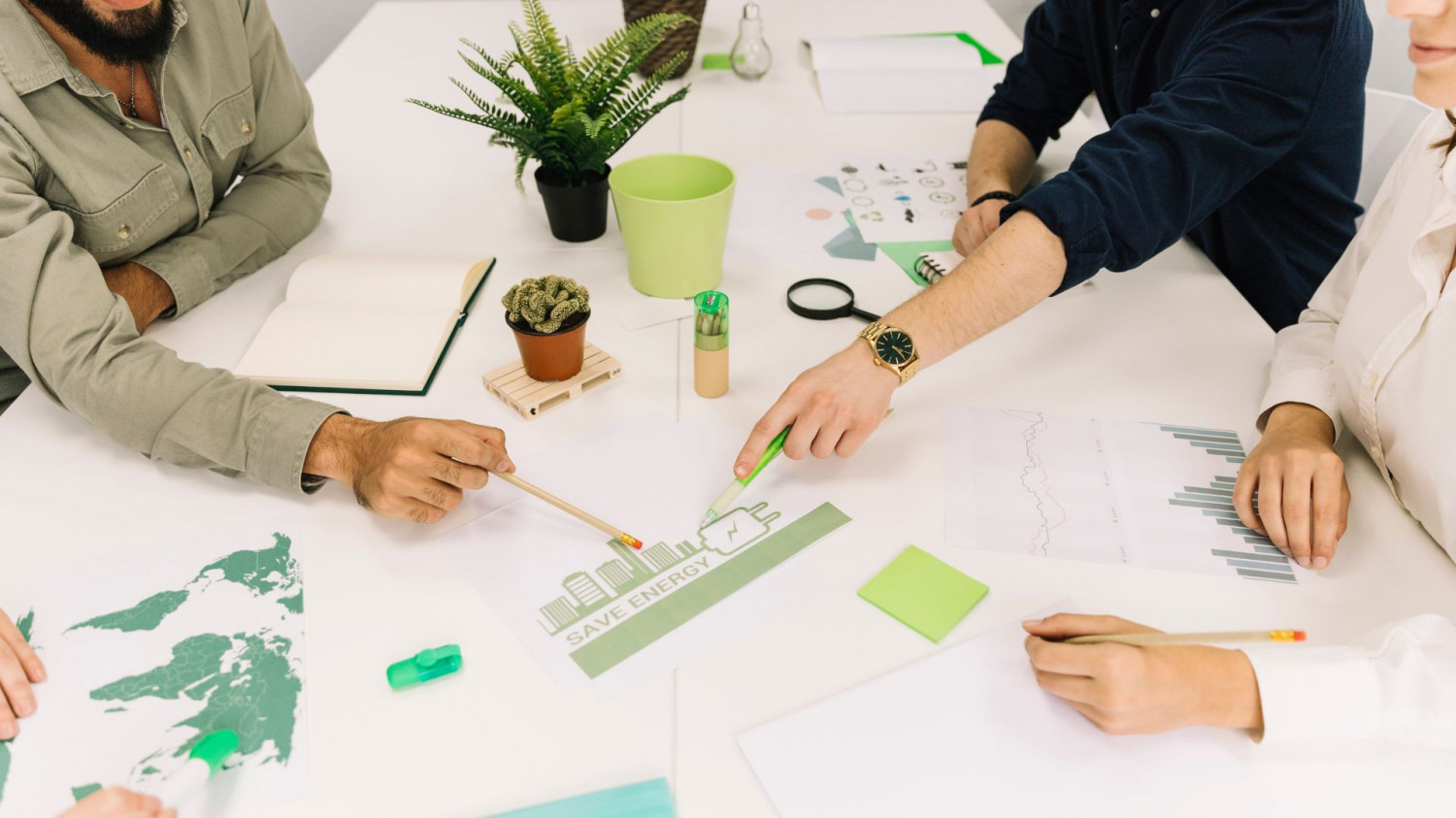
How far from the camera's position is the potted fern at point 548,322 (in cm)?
107

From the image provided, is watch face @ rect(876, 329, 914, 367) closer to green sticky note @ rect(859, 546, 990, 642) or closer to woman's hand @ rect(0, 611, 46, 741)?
green sticky note @ rect(859, 546, 990, 642)

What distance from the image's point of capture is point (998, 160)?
1.58 meters

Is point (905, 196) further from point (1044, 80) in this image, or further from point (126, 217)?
point (126, 217)

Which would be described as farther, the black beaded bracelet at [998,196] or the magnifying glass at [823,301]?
the black beaded bracelet at [998,196]

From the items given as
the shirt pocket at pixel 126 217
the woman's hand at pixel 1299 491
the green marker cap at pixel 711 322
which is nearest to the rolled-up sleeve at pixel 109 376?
the shirt pocket at pixel 126 217

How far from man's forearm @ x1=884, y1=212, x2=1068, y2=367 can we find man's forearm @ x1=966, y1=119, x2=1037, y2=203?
0.44 m

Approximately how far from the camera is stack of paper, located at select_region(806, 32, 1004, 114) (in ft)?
6.33

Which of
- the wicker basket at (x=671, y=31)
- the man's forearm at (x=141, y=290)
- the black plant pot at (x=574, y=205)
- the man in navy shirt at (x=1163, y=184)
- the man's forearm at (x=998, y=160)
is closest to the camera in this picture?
the man in navy shirt at (x=1163, y=184)

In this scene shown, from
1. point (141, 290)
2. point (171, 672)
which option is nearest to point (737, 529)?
point (171, 672)

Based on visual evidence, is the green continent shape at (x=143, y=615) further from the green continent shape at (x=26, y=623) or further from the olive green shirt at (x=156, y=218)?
the olive green shirt at (x=156, y=218)

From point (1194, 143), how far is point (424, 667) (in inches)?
41.0

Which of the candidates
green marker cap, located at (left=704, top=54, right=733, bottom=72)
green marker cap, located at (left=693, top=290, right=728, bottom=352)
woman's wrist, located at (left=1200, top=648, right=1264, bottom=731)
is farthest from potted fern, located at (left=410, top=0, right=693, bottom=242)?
woman's wrist, located at (left=1200, top=648, right=1264, bottom=731)

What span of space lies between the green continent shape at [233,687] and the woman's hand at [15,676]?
0.16 feet

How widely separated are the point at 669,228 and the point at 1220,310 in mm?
776
